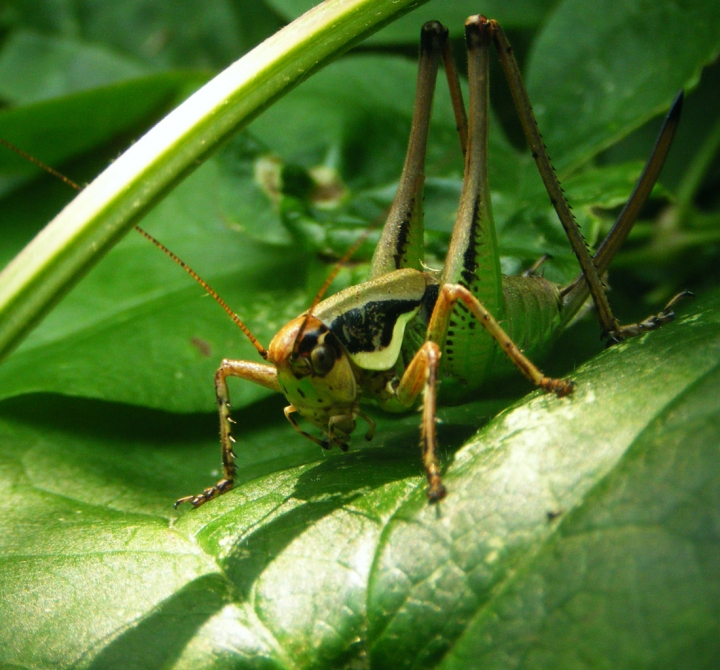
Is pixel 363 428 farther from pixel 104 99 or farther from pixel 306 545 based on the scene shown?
pixel 104 99

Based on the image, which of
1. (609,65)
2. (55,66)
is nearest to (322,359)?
(609,65)

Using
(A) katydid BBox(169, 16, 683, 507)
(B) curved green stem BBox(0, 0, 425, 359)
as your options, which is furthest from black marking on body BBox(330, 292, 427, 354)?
(B) curved green stem BBox(0, 0, 425, 359)

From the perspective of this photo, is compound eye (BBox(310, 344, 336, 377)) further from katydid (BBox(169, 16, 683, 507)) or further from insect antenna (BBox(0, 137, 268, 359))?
insect antenna (BBox(0, 137, 268, 359))

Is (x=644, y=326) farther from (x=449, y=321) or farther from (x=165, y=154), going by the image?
(x=165, y=154)

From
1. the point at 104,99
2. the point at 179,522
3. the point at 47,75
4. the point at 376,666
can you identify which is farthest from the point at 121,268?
the point at 376,666

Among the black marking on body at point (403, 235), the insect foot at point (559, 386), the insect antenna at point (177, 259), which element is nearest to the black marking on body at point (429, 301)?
the black marking on body at point (403, 235)

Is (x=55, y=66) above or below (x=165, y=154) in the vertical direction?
above

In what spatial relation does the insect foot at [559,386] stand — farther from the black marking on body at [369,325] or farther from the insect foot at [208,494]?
the insect foot at [208,494]
